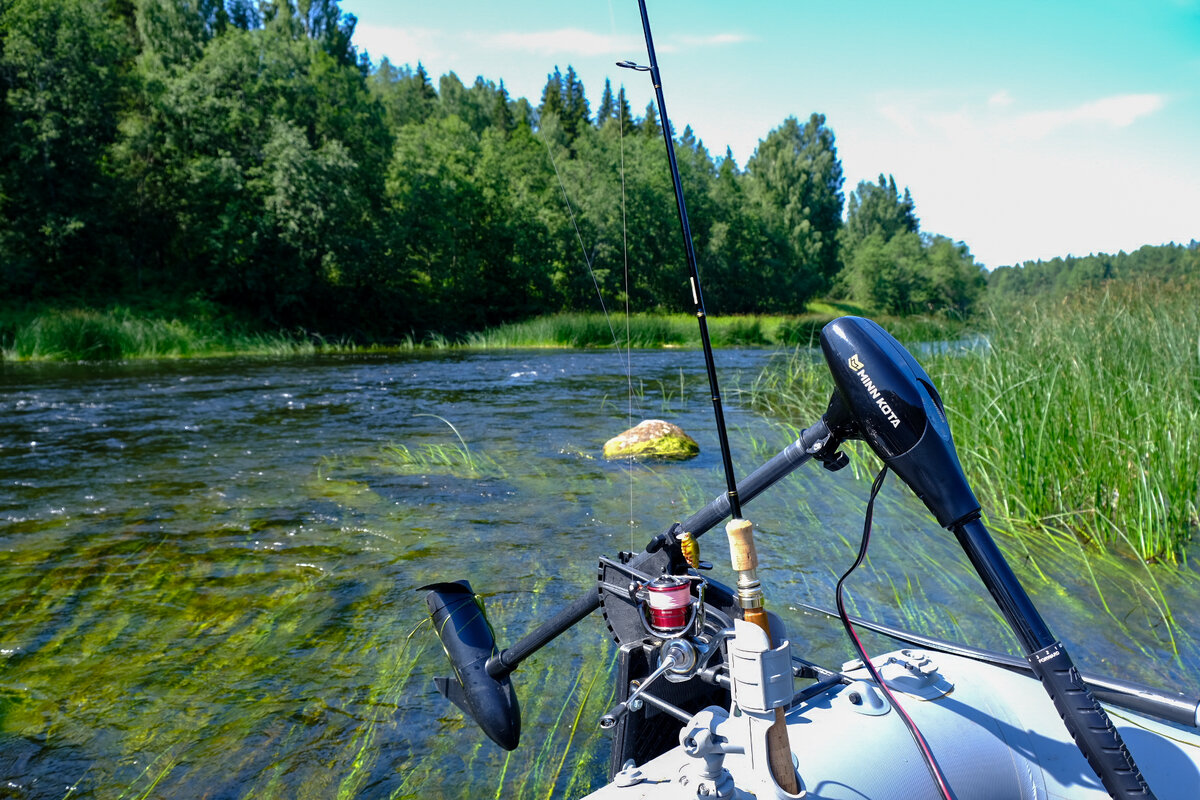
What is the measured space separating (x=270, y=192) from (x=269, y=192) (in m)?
0.06

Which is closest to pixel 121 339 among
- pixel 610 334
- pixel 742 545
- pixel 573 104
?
pixel 610 334

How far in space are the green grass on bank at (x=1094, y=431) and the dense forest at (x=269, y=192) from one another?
1456cm

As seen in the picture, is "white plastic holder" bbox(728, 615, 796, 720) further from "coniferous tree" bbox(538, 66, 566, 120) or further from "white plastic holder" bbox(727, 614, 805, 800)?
"coniferous tree" bbox(538, 66, 566, 120)

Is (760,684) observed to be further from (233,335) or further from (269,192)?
(269,192)

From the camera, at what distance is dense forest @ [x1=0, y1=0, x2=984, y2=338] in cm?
3003

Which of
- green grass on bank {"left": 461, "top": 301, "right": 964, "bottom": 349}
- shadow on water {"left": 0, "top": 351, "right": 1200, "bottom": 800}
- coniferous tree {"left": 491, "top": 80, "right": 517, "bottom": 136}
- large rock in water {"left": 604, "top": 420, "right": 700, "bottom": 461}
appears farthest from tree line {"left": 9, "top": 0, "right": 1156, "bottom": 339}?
coniferous tree {"left": 491, "top": 80, "right": 517, "bottom": 136}

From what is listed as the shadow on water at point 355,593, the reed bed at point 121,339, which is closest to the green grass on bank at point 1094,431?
the shadow on water at point 355,593

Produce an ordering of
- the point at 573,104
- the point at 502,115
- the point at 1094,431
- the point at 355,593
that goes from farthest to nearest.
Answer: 1. the point at 573,104
2. the point at 502,115
3. the point at 1094,431
4. the point at 355,593

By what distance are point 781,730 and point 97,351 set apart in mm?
25204

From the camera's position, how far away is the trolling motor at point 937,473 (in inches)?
47.8

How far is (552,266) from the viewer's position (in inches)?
1834

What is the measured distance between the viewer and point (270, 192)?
109 feet

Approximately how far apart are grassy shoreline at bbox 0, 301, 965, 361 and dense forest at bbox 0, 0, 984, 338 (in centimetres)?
241

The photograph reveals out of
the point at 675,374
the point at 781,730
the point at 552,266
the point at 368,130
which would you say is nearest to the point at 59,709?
the point at 781,730
